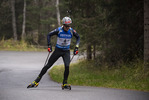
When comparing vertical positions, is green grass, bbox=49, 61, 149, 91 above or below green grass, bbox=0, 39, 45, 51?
above

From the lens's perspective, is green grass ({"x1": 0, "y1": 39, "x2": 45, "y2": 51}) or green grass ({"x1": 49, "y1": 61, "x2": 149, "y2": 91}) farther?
green grass ({"x1": 0, "y1": 39, "x2": 45, "y2": 51})

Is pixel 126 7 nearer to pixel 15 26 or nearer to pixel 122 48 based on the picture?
pixel 122 48

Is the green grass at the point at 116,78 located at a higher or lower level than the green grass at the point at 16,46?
higher

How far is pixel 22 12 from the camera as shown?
41.6 metres

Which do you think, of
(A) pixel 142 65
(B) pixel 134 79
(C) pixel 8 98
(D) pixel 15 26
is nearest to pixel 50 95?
(C) pixel 8 98

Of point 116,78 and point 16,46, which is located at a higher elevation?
point 116,78

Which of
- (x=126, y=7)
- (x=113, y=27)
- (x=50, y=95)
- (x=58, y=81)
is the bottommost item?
(x=58, y=81)

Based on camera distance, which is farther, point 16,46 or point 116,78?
point 16,46

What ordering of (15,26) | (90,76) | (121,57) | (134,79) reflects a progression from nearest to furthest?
1. (134,79)
2. (90,76)
3. (121,57)
4. (15,26)

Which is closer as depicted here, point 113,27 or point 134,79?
point 134,79

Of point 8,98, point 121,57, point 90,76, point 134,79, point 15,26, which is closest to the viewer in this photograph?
point 8,98

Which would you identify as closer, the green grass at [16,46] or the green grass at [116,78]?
the green grass at [116,78]

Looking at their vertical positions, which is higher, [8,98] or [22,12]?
[22,12]

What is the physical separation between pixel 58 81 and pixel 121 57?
123 inches
